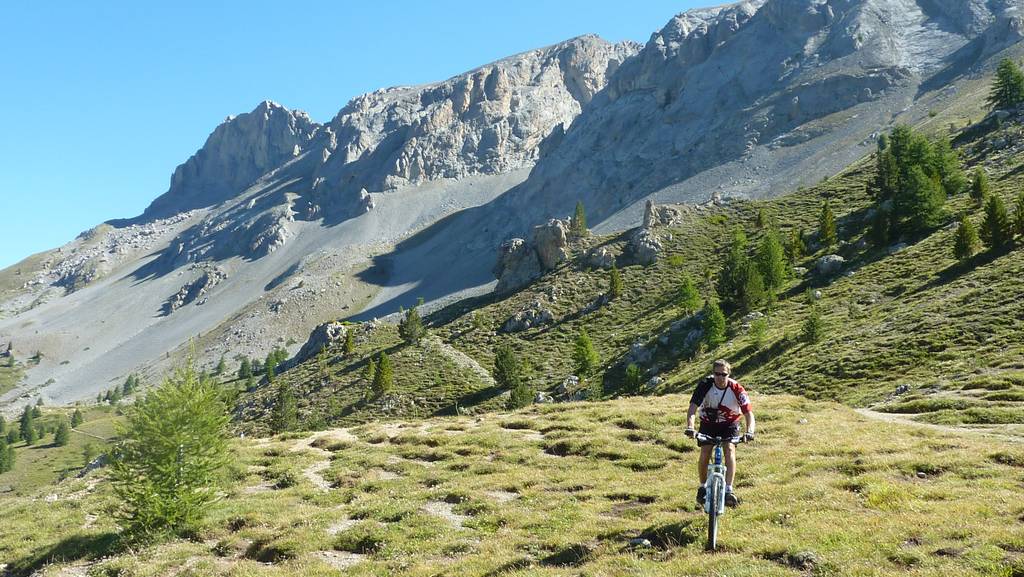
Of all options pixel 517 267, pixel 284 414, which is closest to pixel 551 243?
pixel 517 267

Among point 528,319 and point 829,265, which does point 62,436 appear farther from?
point 829,265

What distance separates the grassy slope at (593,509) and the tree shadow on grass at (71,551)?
76 mm

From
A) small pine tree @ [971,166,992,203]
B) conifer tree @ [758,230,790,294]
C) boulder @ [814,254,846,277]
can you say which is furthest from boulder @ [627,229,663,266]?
small pine tree @ [971,166,992,203]

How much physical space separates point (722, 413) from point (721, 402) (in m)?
0.22

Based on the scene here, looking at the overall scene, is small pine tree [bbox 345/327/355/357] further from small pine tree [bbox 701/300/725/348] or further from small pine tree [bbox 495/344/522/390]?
small pine tree [bbox 701/300/725/348]

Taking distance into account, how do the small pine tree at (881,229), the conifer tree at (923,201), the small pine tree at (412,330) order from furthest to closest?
the small pine tree at (412,330), the small pine tree at (881,229), the conifer tree at (923,201)

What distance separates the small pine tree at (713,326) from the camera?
2416 inches

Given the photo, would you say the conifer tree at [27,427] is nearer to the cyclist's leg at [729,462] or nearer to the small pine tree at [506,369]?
the small pine tree at [506,369]

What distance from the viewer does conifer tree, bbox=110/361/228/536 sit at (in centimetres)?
1700

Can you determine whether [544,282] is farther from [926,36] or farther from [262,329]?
[926,36]

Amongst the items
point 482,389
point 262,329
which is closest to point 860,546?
point 482,389

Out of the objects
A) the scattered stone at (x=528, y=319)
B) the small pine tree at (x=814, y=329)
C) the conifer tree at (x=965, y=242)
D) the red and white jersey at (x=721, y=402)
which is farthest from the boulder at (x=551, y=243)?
the red and white jersey at (x=721, y=402)

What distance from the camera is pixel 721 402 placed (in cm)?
1226

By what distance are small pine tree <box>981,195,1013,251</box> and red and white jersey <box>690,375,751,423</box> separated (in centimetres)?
5374
